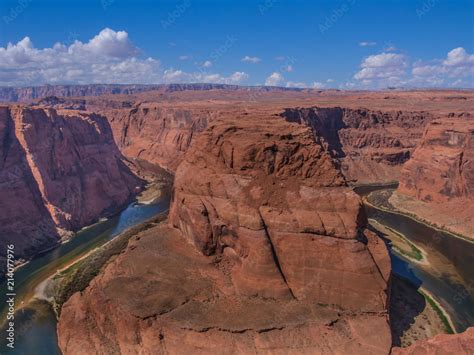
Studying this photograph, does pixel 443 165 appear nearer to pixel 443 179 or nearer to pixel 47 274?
pixel 443 179

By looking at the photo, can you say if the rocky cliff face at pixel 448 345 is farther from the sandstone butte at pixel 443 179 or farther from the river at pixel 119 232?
the sandstone butte at pixel 443 179

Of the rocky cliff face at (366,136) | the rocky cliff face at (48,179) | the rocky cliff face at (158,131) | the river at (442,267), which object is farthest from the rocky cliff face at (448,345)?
the rocky cliff face at (158,131)

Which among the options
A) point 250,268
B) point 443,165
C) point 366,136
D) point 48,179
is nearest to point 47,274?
point 48,179

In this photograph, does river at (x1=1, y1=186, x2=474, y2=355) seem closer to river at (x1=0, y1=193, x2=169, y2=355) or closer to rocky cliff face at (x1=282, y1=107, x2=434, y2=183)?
river at (x1=0, y1=193, x2=169, y2=355)

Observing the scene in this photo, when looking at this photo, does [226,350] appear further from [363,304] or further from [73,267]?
[73,267]

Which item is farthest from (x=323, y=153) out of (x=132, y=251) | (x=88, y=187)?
(x=88, y=187)
